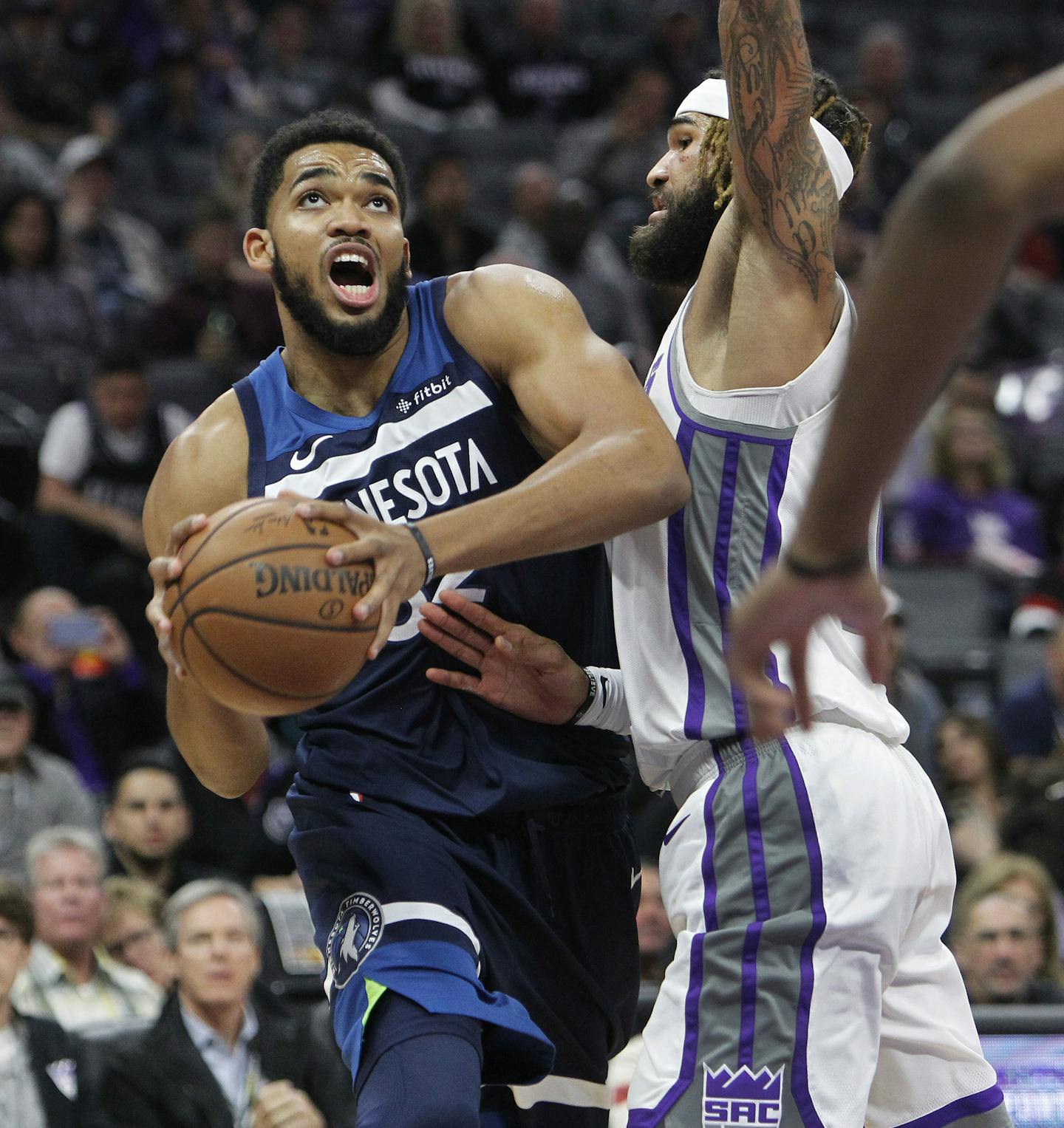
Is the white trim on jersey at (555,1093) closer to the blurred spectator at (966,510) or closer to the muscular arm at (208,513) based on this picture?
the muscular arm at (208,513)

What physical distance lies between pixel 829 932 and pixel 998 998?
3.40m

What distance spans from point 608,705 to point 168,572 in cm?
100

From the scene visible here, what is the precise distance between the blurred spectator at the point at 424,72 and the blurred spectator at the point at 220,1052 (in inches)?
306

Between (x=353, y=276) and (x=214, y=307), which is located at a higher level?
(x=214, y=307)

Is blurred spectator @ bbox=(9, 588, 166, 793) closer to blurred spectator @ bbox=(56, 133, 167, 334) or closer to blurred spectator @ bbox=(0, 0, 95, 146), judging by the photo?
blurred spectator @ bbox=(56, 133, 167, 334)

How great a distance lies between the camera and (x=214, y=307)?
33.7 feet

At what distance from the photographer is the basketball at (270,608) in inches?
123

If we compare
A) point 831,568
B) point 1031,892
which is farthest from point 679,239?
point 1031,892

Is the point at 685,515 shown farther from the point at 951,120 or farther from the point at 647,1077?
the point at 951,120

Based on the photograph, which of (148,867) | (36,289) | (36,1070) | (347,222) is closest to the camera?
A: (347,222)

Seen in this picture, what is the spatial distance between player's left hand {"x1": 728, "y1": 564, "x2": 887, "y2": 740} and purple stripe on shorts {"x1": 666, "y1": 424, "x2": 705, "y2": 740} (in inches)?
51.7

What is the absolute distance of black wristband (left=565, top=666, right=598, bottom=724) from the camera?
3758 millimetres

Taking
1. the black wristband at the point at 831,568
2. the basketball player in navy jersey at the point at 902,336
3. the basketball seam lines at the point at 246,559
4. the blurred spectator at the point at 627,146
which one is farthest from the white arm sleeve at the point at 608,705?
the blurred spectator at the point at 627,146

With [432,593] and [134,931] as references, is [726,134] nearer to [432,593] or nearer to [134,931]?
[432,593]
